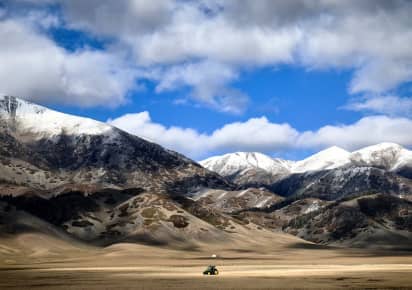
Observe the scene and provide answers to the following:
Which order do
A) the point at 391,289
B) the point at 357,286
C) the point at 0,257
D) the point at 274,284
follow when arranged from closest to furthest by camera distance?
1. the point at 391,289
2. the point at 357,286
3. the point at 274,284
4. the point at 0,257

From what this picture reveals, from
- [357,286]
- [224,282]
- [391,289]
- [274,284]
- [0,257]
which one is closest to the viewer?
[391,289]

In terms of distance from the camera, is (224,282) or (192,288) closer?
(192,288)

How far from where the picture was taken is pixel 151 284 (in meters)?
82.1

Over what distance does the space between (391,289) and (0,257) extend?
15256 cm

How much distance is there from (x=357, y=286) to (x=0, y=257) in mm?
146596

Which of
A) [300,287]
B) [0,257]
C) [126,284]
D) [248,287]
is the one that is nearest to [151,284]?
[126,284]

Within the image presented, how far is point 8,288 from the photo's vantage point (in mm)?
75438

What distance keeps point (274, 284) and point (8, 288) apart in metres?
35.0

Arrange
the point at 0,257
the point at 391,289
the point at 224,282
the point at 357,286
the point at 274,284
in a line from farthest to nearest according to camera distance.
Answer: the point at 0,257
the point at 224,282
the point at 274,284
the point at 357,286
the point at 391,289

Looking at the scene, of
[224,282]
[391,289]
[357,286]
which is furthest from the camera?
[224,282]

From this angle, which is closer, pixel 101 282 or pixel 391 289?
pixel 391 289

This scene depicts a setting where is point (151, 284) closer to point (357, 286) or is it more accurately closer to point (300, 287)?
point (300, 287)

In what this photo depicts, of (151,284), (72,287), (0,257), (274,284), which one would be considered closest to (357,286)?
(274,284)

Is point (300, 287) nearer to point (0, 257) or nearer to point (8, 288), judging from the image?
point (8, 288)
